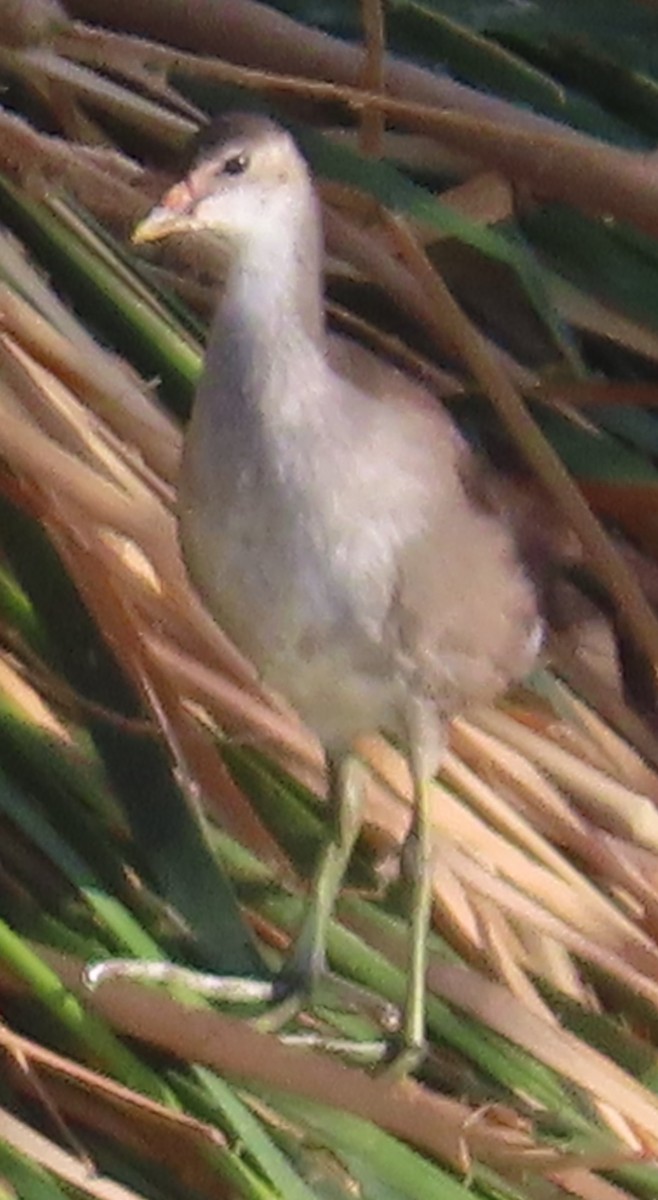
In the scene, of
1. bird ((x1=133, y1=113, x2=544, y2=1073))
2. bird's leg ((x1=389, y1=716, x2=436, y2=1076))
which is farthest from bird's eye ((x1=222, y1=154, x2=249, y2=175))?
bird's leg ((x1=389, y1=716, x2=436, y2=1076))

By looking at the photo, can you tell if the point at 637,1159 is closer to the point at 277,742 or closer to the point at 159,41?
the point at 277,742

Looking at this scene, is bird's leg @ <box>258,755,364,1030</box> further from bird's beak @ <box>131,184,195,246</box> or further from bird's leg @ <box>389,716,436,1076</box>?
bird's beak @ <box>131,184,195,246</box>

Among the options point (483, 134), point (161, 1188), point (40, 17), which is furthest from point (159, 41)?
point (161, 1188)

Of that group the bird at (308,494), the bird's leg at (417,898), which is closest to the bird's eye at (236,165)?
the bird at (308,494)

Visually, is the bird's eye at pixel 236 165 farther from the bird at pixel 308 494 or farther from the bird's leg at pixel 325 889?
the bird's leg at pixel 325 889

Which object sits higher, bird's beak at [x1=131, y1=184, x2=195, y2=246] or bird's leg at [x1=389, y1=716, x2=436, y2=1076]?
bird's beak at [x1=131, y1=184, x2=195, y2=246]

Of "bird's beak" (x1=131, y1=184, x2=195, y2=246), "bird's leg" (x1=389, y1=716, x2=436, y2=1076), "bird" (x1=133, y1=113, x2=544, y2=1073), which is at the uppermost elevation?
"bird's beak" (x1=131, y1=184, x2=195, y2=246)
